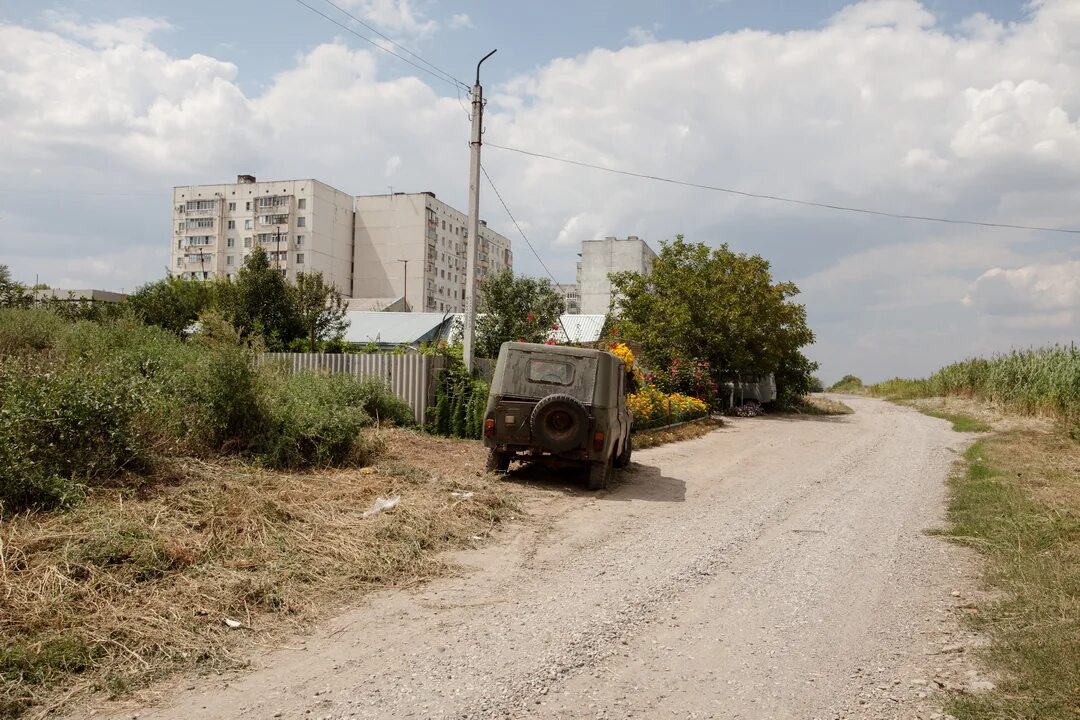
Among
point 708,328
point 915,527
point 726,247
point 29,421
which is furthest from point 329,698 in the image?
point 726,247

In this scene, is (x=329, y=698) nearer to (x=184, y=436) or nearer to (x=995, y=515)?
(x=184, y=436)

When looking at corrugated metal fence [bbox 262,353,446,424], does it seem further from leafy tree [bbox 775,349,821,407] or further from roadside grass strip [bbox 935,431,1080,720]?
leafy tree [bbox 775,349,821,407]

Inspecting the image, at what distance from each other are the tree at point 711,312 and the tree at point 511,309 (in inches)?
186

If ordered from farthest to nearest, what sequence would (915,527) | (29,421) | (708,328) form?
1. (708,328)
2. (915,527)
3. (29,421)

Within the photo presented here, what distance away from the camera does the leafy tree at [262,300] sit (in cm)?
3167

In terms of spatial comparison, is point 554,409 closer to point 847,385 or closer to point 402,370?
point 402,370

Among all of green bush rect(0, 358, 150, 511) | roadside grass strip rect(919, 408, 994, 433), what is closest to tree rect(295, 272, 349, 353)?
green bush rect(0, 358, 150, 511)

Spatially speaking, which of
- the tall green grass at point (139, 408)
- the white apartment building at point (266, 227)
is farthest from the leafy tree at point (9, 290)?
the white apartment building at point (266, 227)

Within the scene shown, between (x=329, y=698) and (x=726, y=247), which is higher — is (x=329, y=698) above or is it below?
below

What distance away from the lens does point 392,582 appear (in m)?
6.16

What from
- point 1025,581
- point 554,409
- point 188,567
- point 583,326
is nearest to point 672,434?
point 554,409

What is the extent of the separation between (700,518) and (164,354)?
8.47 meters

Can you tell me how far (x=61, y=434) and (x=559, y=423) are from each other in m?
6.17

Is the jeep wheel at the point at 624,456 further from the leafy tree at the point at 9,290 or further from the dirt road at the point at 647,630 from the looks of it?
the leafy tree at the point at 9,290
